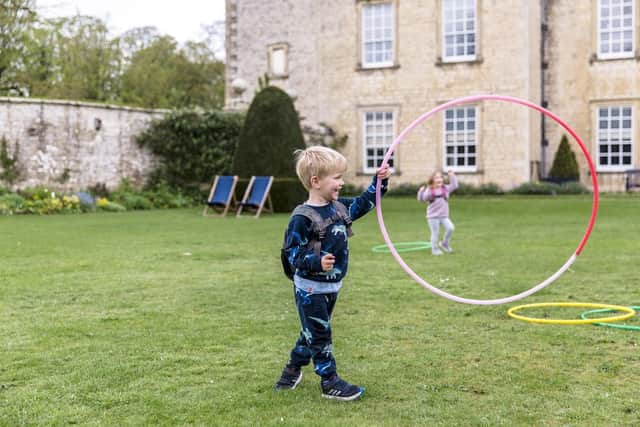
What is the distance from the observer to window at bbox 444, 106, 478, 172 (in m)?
26.2

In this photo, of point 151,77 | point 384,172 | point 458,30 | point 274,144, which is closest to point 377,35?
point 458,30

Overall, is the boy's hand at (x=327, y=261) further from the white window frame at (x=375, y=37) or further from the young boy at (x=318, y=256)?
the white window frame at (x=375, y=37)

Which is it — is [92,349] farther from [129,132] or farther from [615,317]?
[129,132]

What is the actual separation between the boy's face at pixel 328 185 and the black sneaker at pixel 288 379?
992 millimetres

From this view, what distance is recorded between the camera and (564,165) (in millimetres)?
25906

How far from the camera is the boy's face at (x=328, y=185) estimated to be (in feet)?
13.8

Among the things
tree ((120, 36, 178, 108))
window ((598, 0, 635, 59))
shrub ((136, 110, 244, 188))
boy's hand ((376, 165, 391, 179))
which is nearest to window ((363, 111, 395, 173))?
shrub ((136, 110, 244, 188))

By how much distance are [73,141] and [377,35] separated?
11.4 metres

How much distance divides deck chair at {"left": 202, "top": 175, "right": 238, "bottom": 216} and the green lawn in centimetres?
810

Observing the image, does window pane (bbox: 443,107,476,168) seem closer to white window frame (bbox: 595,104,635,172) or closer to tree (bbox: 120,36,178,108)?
white window frame (bbox: 595,104,635,172)

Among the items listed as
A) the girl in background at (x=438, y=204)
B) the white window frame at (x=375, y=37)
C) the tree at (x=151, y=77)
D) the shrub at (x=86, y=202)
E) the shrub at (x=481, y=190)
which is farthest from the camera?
the tree at (x=151, y=77)

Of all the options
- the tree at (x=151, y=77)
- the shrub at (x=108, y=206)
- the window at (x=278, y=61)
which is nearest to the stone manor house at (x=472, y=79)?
the window at (x=278, y=61)

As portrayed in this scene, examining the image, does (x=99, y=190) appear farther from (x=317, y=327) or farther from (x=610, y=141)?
(x=317, y=327)

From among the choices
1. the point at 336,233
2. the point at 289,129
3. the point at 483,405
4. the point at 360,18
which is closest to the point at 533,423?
the point at 483,405
